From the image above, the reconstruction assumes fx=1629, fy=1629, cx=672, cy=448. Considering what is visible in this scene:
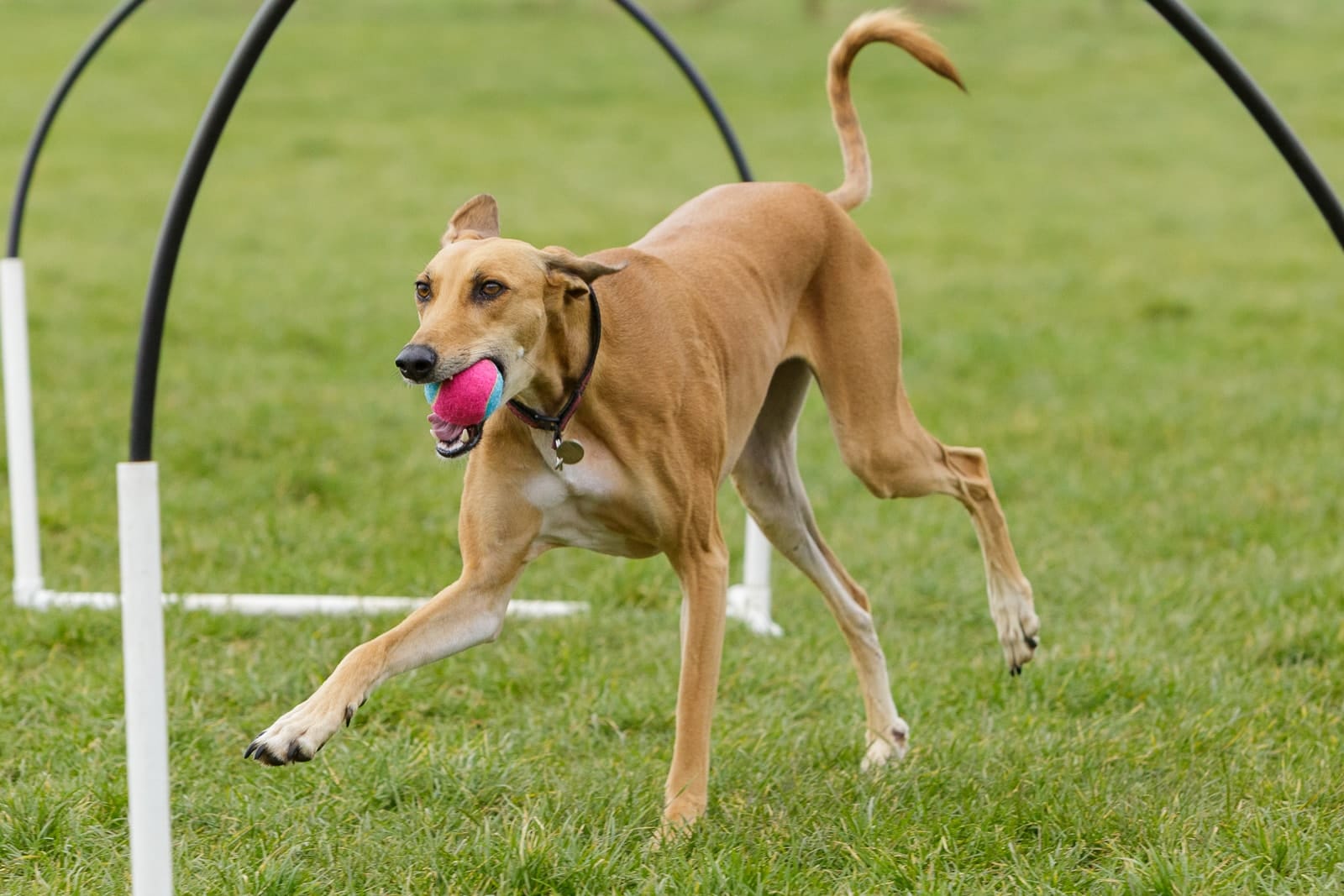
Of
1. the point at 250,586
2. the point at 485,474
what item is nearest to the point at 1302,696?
the point at 485,474

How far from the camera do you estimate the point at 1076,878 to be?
12.6ft

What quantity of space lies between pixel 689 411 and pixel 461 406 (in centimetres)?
85

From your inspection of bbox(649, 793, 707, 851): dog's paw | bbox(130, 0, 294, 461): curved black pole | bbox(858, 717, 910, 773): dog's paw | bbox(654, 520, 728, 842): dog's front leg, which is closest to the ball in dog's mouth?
bbox(130, 0, 294, 461): curved black pole

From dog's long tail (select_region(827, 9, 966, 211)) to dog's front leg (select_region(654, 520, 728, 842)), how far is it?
1440 mm

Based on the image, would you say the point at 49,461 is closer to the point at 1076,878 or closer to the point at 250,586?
the point at 250,586

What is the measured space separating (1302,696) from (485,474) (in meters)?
2.80

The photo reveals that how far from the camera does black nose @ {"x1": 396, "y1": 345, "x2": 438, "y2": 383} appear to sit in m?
3.28

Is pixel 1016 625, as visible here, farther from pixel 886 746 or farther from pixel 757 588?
pixel 757 588

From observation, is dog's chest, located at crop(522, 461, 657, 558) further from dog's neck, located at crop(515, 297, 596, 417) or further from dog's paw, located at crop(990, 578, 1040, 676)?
dog's paw, located at crop(990, 578, 1040, 676)

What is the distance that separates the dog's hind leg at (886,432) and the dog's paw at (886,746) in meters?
0.46

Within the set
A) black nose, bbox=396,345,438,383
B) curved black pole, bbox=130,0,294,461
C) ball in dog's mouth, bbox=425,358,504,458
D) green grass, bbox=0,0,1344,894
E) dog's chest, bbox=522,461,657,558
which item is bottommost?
green grass, bbox=0,0,1344,894

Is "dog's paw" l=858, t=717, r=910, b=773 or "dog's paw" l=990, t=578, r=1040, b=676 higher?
"dog's paw" l=990, t=578, r=1040, b=676

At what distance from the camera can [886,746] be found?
464 cm

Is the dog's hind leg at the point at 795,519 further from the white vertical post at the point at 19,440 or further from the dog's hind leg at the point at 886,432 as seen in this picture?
the white vertical post at the point at 19,440
